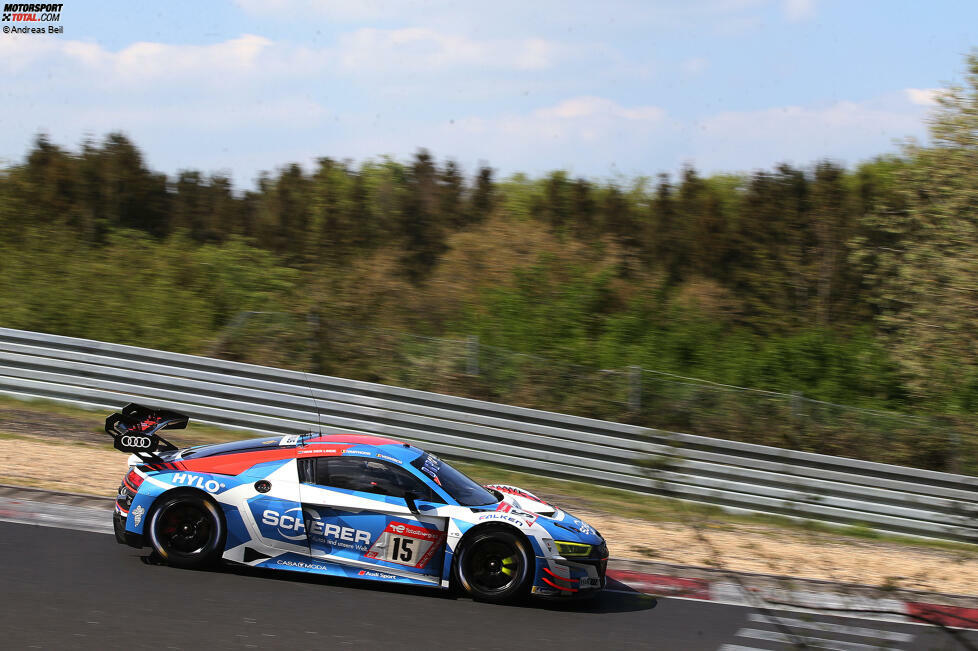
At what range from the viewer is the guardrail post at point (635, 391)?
14.3 metres

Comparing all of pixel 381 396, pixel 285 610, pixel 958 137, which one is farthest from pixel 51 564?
pixel 958 137

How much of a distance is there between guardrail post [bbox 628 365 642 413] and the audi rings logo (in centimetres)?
833

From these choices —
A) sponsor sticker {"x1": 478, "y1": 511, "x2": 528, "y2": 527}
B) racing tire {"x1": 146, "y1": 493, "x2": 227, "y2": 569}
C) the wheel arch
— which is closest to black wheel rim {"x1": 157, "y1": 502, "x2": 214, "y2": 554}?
racing tire {"x1": 146, "y1": 493, "x2": 227, "y2": 569}

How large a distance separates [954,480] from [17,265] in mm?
17713

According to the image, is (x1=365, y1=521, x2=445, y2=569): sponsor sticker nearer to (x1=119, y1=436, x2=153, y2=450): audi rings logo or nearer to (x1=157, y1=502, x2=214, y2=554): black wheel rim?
(x1=157, y1=502, x2=214, y2=554): black wheel rim

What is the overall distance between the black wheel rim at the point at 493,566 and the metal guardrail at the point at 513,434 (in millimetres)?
5724

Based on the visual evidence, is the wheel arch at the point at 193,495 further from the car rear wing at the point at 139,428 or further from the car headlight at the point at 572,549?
the car headlight at the point at 572,549

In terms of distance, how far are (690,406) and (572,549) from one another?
7128mm

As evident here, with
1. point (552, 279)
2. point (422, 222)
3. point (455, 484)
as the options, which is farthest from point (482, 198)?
point (455, 484)

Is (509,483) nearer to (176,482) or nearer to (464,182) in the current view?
(176,482)

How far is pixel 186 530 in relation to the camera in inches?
299

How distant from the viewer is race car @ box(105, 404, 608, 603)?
7434 millimetres

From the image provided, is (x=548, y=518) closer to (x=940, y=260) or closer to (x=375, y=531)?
(x=375, y=531)

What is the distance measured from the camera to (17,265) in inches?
727
